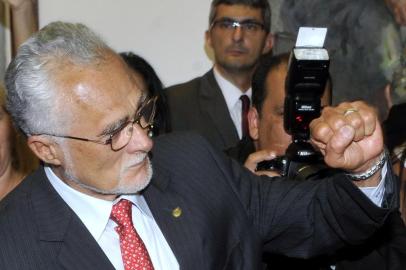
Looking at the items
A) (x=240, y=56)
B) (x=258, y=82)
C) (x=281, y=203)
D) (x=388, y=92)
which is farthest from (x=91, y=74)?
(x=388, y=92)

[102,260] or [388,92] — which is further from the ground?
[102,260]

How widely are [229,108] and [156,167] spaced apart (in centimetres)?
190

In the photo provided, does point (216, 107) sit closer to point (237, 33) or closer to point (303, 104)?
point (237, 33)

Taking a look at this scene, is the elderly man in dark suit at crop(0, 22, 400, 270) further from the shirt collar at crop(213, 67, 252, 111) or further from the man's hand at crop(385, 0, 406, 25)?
the man's hand at crop(385, 0, 406, 25)

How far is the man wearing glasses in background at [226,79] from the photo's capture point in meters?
3.88

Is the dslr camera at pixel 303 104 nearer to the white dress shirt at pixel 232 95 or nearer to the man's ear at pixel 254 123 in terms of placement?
the man's ear at pixel 254 123

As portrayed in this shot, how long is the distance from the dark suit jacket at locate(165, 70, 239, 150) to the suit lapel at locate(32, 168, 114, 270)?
191 centimetres

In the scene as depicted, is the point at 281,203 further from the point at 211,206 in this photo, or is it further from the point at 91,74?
the point at 91,74

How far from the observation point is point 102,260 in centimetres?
186

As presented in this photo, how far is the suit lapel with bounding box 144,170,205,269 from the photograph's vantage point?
1.96 metres

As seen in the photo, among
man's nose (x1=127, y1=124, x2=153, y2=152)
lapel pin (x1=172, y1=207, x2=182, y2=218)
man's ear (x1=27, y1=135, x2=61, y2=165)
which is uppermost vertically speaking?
man's nose (x1=127, y1=124, x2=153, y2=152)

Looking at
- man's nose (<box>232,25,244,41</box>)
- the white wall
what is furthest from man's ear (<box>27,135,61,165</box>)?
the white wall

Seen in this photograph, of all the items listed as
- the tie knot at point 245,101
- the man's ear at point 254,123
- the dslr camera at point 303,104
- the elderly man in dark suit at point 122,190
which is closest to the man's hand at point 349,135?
the elderly man in dark suit at point 122,190

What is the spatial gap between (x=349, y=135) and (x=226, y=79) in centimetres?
221
